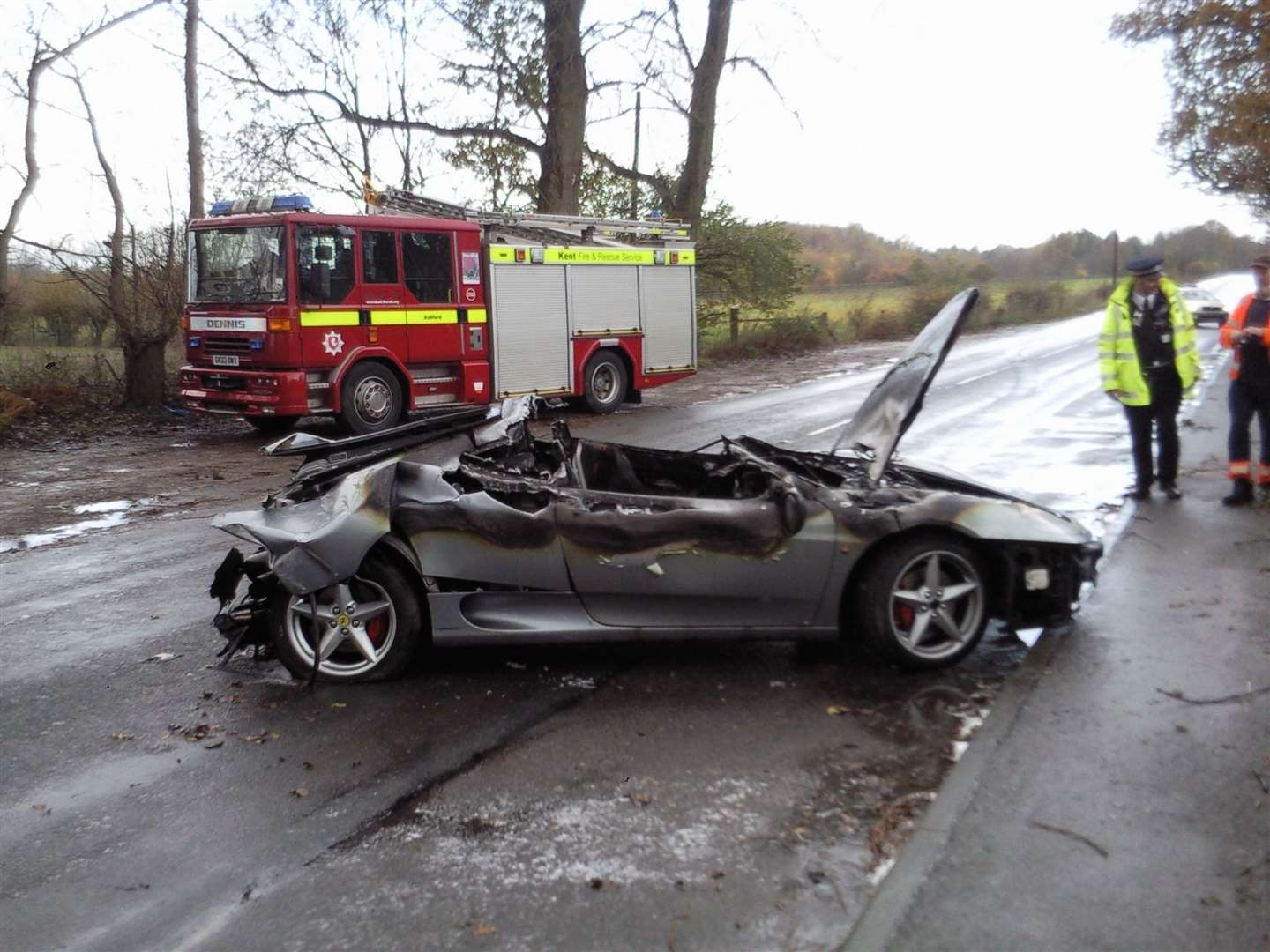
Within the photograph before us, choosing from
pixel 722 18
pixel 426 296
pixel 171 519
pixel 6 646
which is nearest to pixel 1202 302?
pixel 722 18

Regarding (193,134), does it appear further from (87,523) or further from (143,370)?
(87,523)

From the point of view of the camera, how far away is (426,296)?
14.0 m

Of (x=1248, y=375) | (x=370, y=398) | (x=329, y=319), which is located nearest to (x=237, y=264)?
(x=329, y=319)

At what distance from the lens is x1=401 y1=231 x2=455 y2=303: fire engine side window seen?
13.8 metres

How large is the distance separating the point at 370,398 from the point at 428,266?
6.10 feet

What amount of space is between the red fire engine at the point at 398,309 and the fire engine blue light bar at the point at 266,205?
20 mm

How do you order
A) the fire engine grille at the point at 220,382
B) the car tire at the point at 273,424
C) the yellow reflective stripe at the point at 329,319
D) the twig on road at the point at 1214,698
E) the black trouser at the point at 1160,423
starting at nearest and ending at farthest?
the twig on road at the point at 1214,698 < the black trouser at the point at 1160,423 < the yellow reflective stripe at the point at 329,319 < the fire engine grille at the point at 220,382 < the car tire at the point at 273,424

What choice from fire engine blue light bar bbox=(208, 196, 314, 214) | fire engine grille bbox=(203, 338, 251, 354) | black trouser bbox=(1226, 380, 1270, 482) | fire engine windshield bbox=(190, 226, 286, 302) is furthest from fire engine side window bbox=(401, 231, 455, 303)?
black trouser bbox=(1226, 380, 1270, 482)

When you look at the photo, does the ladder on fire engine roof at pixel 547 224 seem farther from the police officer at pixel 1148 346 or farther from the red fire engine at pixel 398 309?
the police officer at pixel 1148 346

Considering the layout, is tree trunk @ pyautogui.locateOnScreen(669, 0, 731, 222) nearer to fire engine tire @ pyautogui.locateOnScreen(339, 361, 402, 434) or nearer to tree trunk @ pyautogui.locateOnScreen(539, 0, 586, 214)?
tree trunk @ pyautogui.locateOnScreen(539, 0, 586, 214)

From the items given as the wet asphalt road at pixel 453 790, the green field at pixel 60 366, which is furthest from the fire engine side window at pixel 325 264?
the wet asphalt road at pixel 453 790

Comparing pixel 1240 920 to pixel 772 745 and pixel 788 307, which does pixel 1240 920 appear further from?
pixel 788 307

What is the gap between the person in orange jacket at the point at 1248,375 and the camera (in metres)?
7.82

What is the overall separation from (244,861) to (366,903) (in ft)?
1.66
